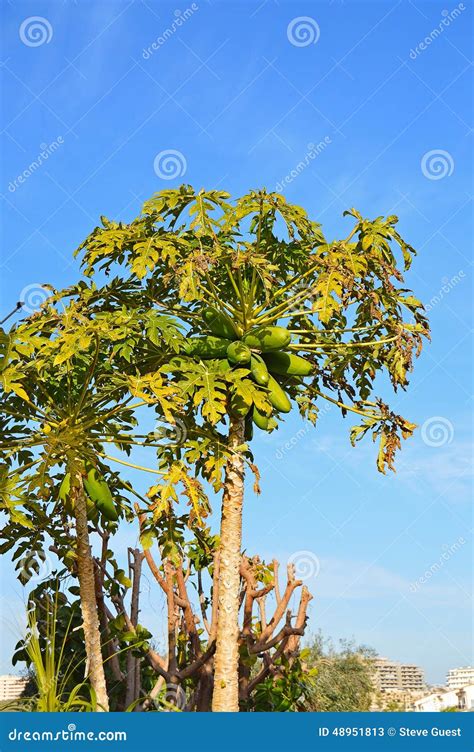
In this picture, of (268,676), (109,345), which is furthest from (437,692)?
(109,345)

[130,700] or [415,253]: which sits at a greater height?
[415,253]

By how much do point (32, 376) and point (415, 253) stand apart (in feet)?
12.3

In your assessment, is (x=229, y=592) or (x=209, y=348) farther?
(x=209, y=348)

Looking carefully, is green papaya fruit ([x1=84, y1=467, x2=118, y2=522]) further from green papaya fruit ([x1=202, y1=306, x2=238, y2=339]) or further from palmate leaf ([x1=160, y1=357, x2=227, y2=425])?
green papaya fruit ([x1=202, y1=306, x2=238, y2=339])

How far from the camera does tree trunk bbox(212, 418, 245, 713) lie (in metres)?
6.90

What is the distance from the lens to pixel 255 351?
750cm

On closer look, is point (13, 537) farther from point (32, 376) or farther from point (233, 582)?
point (233, 582)

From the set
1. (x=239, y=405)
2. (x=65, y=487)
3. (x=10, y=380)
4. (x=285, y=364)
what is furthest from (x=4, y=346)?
(x=285, y=364)

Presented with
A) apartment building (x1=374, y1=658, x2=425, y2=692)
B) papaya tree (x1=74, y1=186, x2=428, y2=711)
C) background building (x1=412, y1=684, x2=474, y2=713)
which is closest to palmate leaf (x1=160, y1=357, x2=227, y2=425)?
papaya tree (x1=74, y1=186, x2=428, y2=711)

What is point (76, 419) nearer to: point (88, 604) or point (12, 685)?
point (88, 604)

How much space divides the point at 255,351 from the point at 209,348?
0.40 metres

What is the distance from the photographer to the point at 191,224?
7.48m
